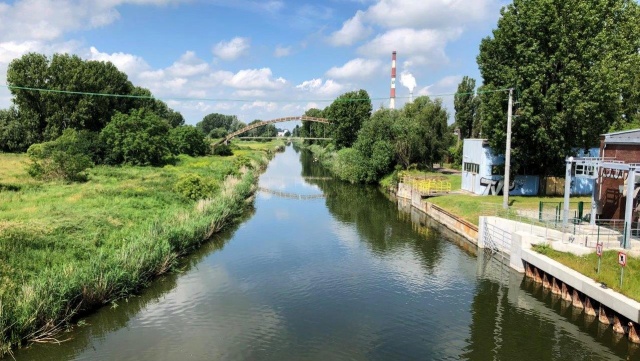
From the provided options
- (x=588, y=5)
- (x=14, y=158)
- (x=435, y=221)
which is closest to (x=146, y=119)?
(x=14, y=158)

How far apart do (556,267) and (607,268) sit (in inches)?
71.7

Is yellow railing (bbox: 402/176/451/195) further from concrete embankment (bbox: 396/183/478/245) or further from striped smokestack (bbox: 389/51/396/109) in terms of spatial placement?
striped smokestack (bbox: 389/51/396/109)

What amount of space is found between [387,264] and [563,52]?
19.3m

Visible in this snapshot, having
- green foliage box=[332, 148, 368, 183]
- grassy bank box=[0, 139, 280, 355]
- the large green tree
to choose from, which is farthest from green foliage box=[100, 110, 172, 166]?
the large green tree

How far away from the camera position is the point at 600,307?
16.0 meters

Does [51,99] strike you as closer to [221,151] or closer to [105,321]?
[221,151]

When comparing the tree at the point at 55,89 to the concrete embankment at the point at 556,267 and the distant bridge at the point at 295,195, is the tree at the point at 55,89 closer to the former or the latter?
the distant bridge at the point at 295,195

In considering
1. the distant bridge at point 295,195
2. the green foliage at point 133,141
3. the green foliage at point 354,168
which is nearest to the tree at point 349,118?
the green foliage at point 354,168

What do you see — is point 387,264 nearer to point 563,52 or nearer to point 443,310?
point 443,310

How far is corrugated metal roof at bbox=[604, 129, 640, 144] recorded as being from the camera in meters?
21.5

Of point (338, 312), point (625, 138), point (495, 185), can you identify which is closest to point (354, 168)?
point (495, 185)

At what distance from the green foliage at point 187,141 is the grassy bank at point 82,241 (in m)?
39.9

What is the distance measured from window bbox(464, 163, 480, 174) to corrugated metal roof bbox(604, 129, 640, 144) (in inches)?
519

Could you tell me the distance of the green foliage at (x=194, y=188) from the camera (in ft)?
110
